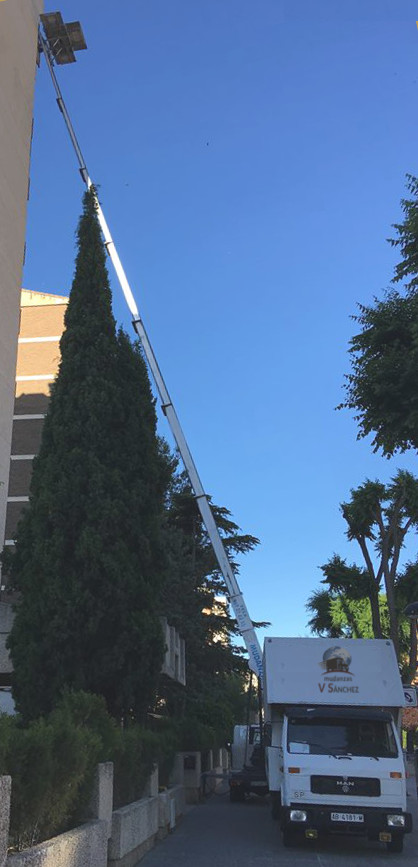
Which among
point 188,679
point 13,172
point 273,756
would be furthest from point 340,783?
point 13,172

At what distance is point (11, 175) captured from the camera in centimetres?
2498

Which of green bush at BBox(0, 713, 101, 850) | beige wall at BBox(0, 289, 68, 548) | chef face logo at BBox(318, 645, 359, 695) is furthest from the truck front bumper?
beige wall at BBox(0, 289, 68, 548)

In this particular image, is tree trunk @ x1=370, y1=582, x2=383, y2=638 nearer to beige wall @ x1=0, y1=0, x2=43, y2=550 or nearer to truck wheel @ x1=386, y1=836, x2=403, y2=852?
beige wall @ x1=0, y1=0, x2=43, y2=550

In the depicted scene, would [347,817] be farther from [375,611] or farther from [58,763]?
[375,611]

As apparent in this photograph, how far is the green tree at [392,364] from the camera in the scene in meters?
11.0

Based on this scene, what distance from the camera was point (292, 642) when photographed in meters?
14.4

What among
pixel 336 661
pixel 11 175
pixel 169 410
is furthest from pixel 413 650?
pixel 11 175

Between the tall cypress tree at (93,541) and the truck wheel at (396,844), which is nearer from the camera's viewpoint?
the truck wheel at (396,844)

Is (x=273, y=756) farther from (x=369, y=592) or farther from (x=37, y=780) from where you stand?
(x=369, y=592)

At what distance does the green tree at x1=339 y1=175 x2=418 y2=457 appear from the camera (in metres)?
11.0

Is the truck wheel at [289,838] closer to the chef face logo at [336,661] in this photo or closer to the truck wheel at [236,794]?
the chef face logo at [336,661]

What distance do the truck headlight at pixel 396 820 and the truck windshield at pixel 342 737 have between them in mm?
836

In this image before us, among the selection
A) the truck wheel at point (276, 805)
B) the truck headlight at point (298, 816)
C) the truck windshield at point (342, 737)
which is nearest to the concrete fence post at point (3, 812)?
the truck headlight at point (298, 816)

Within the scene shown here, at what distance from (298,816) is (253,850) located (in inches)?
33.6
